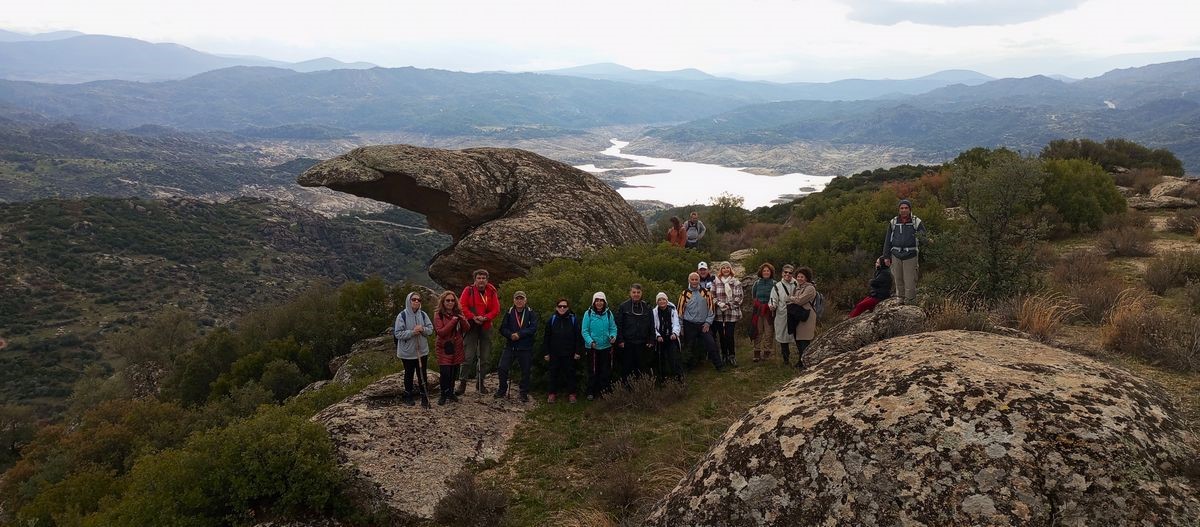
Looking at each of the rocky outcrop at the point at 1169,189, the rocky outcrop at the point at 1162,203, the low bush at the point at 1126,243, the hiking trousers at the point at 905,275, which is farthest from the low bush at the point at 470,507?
the rocky outcrop at the point at 1169,189

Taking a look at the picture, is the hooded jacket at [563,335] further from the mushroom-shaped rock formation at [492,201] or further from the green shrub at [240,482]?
Result: the mushroom-shaped rock formation at [492,201]

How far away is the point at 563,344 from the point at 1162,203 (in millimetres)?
19472

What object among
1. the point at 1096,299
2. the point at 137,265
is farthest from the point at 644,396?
the point at 137,265

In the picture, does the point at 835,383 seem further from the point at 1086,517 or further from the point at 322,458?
the point at 322,458

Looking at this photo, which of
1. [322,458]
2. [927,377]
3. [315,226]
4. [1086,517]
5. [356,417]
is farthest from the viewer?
[315,226]

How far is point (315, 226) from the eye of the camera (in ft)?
317

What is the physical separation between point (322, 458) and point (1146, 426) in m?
7.25

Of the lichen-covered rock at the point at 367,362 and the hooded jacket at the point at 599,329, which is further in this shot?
the lichen-covered rock at the point at 367,362

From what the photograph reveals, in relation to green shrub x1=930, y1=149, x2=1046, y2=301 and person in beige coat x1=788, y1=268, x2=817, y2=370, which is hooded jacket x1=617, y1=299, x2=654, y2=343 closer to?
person in beige coat x1=788, y1=268, x2=817, y2=370

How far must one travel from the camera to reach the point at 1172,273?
9.73 meters

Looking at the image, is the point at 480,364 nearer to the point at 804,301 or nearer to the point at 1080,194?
the point at 804,301

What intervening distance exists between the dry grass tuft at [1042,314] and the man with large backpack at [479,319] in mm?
7147

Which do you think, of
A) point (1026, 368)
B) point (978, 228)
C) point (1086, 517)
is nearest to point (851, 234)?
point (978, 228)

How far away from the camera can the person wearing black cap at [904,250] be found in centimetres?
934
